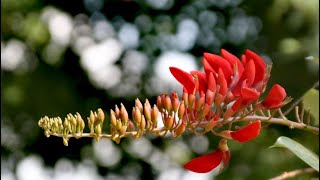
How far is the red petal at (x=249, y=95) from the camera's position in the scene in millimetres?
Result: 891

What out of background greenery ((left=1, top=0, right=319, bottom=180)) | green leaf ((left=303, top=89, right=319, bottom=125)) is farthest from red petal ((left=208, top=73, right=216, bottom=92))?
background greenery ((left=1, top=0, right=319, bottom=180))

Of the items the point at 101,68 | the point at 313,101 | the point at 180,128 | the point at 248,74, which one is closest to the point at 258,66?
the point at 248,74

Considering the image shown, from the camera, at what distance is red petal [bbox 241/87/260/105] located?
891 millimetres

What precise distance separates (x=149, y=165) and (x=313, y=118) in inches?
94.3

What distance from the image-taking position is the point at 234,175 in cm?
330

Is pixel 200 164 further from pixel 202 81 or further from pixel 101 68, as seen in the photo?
pixel 101 68

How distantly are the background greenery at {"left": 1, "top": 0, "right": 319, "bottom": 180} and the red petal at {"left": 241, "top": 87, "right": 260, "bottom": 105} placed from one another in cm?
236

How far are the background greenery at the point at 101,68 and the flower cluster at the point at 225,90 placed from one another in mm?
2346

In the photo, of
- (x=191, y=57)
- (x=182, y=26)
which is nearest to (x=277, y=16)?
(x=191, y=57)

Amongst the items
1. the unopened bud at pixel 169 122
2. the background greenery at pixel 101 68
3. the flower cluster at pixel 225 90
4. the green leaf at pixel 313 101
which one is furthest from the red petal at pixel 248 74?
the background greenery at pixel 101 68

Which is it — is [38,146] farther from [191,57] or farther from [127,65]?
[191,57]

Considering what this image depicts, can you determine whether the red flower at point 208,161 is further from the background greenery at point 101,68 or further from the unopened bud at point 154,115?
the background greenery at point 101,68

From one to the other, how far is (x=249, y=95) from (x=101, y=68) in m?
2.93

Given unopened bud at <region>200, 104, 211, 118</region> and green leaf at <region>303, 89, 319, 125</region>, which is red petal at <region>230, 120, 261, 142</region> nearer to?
unopened bud at <region>200, 104, 211, 118</region>
